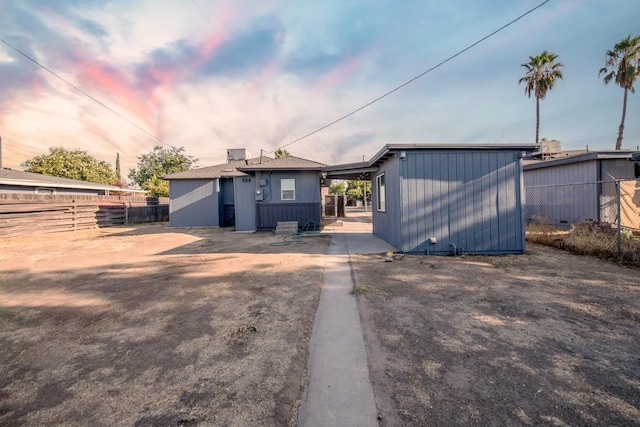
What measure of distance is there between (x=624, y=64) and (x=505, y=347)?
82.0 feet

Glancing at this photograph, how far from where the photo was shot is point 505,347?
2.44 meters

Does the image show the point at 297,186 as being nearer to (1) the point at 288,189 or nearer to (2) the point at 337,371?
(1) the point at 288,189

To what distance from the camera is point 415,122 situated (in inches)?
534

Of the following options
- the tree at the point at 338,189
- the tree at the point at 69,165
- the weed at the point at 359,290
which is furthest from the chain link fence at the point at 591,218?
the tree at the point at 69,165

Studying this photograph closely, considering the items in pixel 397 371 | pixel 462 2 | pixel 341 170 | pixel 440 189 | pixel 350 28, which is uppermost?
pixel 350 28

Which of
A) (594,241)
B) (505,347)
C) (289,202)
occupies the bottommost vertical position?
(505,347)

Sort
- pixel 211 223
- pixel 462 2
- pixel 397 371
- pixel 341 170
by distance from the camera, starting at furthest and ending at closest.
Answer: pixel 211 223 → pixel 341 170 → pixel 462 2 → pixel 397 371

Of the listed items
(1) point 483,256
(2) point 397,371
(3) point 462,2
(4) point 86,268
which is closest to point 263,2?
(3) point 462,2

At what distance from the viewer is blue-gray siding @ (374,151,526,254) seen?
6.50 meters

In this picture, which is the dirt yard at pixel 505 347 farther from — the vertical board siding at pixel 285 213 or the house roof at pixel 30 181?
the house roof at pixel 30 181

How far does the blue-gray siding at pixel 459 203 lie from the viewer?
21.3ft

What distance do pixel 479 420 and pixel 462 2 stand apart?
9.45 m

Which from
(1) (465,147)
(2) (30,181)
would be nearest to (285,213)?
(1) (465,147)

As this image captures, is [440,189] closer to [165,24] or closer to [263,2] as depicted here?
[263,2]
